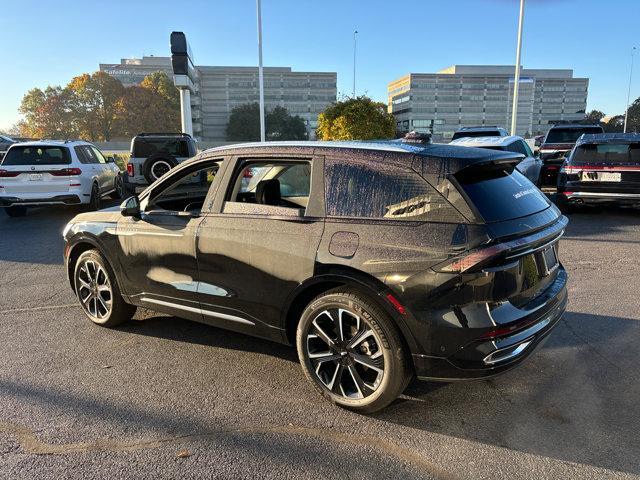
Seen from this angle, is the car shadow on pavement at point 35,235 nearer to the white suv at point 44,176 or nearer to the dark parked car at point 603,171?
the white suv at point 44,176

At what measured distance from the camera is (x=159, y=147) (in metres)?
12.4

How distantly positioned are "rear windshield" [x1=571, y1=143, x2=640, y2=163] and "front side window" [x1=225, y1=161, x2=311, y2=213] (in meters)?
7.77

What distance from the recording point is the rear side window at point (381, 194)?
2760 mm

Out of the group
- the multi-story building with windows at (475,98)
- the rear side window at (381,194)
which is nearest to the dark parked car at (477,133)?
the rear side window at (381,194)

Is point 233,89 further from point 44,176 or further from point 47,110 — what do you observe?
point 44,176

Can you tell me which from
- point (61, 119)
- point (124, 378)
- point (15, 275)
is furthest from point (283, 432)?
point (61, 119)

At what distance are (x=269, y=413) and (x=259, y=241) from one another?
3.73ft

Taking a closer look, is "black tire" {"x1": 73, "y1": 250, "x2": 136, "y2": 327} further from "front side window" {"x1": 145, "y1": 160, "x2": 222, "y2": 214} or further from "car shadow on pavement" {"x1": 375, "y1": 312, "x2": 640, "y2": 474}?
"car shadow on pavement" {"x1": 375, "y1": 312, "x2": 640, "y2": 474}

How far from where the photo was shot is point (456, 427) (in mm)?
2885

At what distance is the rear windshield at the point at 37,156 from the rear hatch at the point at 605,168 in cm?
1080

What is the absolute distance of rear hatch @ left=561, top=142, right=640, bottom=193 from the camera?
8.89 metres

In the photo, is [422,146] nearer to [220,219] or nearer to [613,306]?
[220,219]

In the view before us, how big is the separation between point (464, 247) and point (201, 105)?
116m

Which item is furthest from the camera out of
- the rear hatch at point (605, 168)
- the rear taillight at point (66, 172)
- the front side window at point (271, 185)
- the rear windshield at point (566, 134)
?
the rear windshield at point (566, 134)
